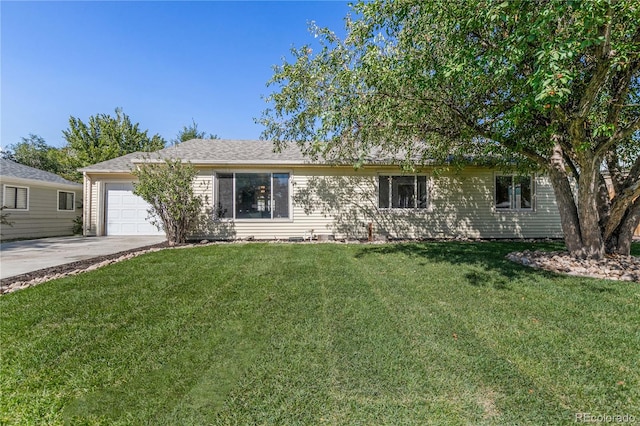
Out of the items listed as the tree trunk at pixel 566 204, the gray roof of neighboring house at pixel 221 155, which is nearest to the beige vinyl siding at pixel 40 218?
the gray roof of neighboring house at pixel 221 155

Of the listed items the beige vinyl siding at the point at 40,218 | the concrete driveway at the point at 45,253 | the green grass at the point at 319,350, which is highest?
the beige vinyl siding at the point at 40,218

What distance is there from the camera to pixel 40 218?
12.4 m

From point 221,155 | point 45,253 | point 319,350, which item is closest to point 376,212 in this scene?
point 221,155

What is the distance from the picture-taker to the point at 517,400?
2.10 m

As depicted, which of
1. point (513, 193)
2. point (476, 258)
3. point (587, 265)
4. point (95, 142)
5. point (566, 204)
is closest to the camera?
point (587, 265)

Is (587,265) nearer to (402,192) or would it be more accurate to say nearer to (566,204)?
(566,204)

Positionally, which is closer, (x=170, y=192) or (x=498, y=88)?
(x=498, y=88)

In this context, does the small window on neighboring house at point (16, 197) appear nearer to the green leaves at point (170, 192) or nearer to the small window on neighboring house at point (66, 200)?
the small window on neighboring house at point (66, 200)

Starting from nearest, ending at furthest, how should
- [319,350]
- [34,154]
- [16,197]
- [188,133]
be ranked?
[319,350] → [16,197] → [34,154] → [188,133]

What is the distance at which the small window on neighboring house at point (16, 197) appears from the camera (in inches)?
448

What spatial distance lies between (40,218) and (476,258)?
16.0 metres

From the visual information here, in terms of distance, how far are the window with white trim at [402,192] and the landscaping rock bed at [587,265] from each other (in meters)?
4.03

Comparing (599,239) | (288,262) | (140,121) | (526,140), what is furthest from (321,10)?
(140,121)

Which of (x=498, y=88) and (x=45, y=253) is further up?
(x=498, y=88)
